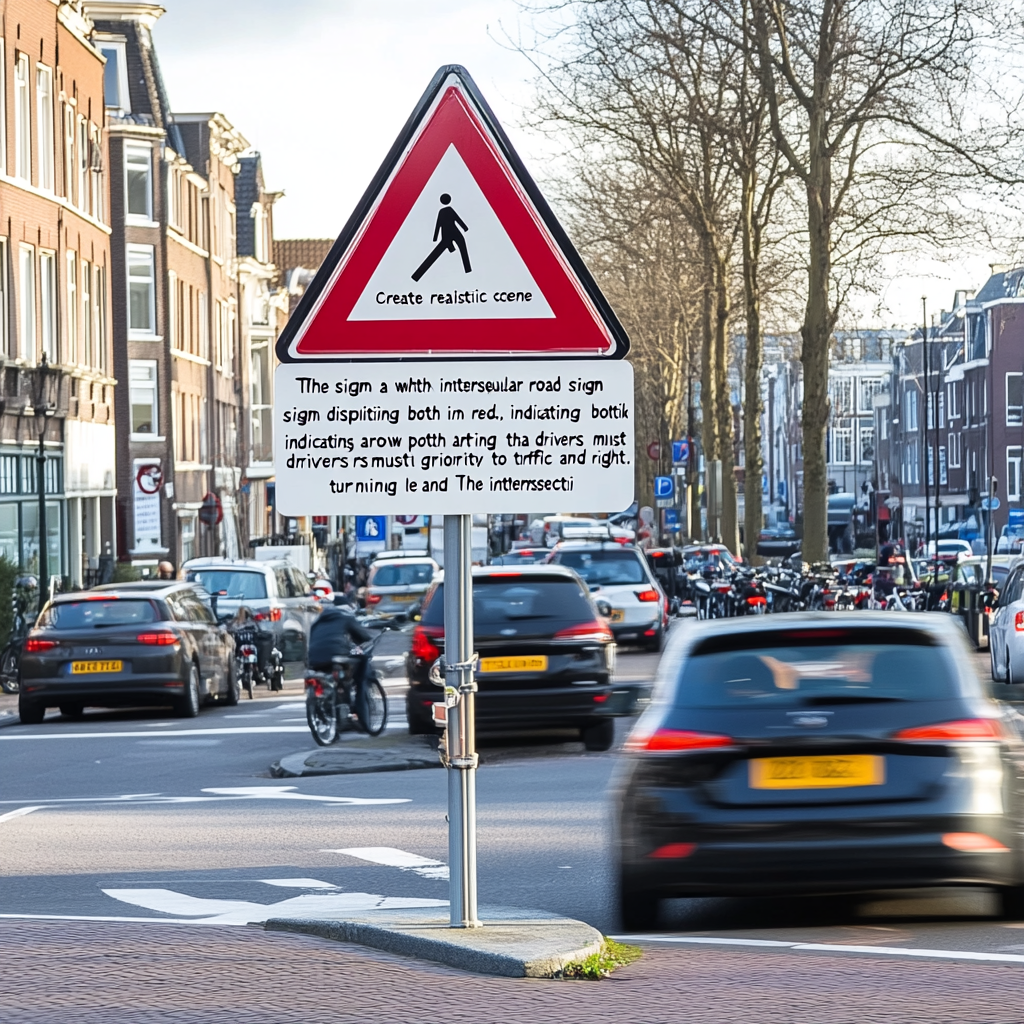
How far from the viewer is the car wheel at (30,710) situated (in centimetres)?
2294

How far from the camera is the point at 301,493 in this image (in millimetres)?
6957

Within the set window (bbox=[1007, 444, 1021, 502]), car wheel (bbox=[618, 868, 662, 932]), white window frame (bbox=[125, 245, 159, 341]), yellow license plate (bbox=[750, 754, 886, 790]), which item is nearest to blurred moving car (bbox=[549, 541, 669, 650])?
car wheel (bbox=[618, 868, 662, 932])

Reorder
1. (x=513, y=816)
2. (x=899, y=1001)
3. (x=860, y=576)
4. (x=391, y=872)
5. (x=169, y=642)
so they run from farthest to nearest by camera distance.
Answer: (x=860, y=576) < (x=169, y=642) < (x=513, y=816) < (x=391, y=872) < (x=899, y=1001)

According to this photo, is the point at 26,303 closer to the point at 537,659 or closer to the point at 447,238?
the point at 537,659

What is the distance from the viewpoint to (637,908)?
8.43 m

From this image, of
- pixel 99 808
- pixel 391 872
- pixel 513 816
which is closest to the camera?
pixel 391 872

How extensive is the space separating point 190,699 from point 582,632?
21.4ft

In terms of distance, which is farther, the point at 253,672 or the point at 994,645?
the point at 253,672

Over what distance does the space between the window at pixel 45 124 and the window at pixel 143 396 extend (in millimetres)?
18120

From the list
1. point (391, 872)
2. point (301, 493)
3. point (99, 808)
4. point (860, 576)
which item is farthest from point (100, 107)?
point (301, 493)

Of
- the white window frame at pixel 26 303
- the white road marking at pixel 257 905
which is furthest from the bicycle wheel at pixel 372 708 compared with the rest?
the white window frame at pixel 26 303

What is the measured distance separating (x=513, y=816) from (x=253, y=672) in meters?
15.5

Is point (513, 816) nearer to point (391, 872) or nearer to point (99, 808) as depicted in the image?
point (391, 872)

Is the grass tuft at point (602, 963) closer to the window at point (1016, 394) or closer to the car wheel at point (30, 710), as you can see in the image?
the car wheel at point (30, 710)
